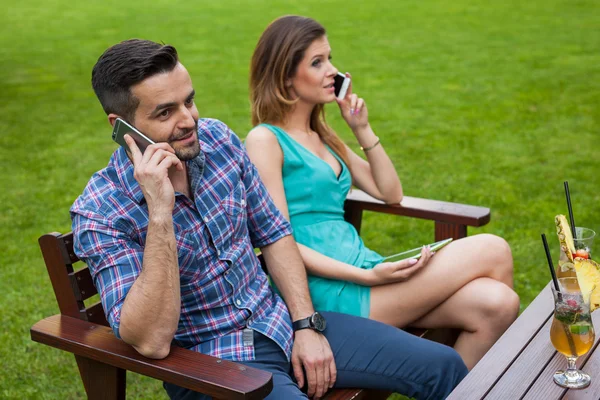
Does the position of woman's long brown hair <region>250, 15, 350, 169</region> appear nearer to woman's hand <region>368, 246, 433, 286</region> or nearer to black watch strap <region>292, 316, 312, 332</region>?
woman's hand <region>368, 246, 433, 286</region>

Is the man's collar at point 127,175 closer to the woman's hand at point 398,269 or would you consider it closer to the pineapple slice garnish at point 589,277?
the woman's hand at point 398,269

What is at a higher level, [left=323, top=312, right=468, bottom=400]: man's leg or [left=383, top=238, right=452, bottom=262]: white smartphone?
[left=383, top=238, right=452, bottom=262]: white smartphone

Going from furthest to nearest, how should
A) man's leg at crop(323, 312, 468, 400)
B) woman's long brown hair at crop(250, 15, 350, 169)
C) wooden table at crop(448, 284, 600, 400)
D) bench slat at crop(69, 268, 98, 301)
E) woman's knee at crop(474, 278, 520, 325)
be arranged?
woman's long brown hair at crop(250, 15, 350, 169) → woman's knee at crop(474, 278, 520, 325) → man's leg at crop(323, 312, 468, 400) → bench slat at crop(69, 268, 98, 301) → wooden table at crop(448, 284, 600, 400)

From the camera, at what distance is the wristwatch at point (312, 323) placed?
2.74 meters

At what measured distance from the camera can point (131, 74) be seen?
7.78ft

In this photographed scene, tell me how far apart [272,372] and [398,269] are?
674 millimetres

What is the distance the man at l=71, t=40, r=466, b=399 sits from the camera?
2.27 meters

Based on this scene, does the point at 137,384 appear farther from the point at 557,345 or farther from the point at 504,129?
the point at 504,129

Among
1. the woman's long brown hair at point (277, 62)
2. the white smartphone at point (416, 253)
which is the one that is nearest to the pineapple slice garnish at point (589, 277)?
the white smartphone at point (416, 253)

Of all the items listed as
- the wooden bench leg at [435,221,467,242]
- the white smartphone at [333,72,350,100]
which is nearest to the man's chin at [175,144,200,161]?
the white smartphone at [333,72,350,100]

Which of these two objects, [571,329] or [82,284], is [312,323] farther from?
[571,329]

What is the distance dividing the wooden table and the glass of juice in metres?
0.03

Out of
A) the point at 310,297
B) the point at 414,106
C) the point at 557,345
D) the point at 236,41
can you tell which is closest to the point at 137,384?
the point at 310,297

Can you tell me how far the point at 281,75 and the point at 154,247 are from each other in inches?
49.9
